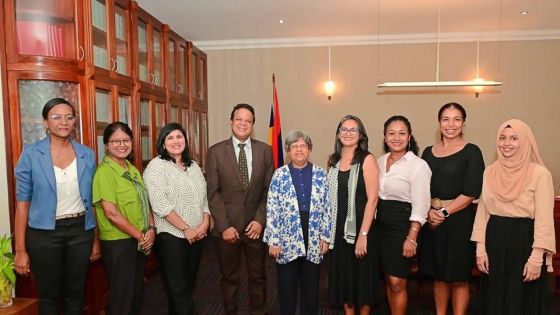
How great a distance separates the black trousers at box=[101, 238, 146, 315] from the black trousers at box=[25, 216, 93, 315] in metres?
0.12

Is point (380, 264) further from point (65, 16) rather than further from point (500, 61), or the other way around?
point (500, 61)

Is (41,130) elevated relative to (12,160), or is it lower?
elevated

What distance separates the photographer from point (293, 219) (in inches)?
97.3

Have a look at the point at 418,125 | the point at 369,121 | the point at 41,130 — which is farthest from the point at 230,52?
the point at 41,130

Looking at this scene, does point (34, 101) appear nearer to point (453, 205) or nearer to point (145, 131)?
point (145, 131)

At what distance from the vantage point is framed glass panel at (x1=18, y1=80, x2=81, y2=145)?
254 cm

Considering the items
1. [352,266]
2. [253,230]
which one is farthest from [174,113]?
[352,266]

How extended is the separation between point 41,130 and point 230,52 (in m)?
3.29

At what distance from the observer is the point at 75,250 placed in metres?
2.31

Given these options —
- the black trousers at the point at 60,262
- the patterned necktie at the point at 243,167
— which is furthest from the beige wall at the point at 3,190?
the patterned necktie at the point at 243,167

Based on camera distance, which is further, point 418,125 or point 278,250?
point 418,125

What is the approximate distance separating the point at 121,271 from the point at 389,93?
13.5ft

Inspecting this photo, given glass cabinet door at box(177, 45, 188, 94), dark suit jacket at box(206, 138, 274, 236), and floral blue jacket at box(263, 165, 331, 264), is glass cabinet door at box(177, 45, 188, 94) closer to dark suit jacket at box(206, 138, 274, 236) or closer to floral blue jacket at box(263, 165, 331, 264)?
dark suit jacket at box(206, 138, 274, 236)

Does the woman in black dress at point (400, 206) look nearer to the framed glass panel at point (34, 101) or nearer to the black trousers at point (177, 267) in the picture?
the black trousers at point (177, 267)
